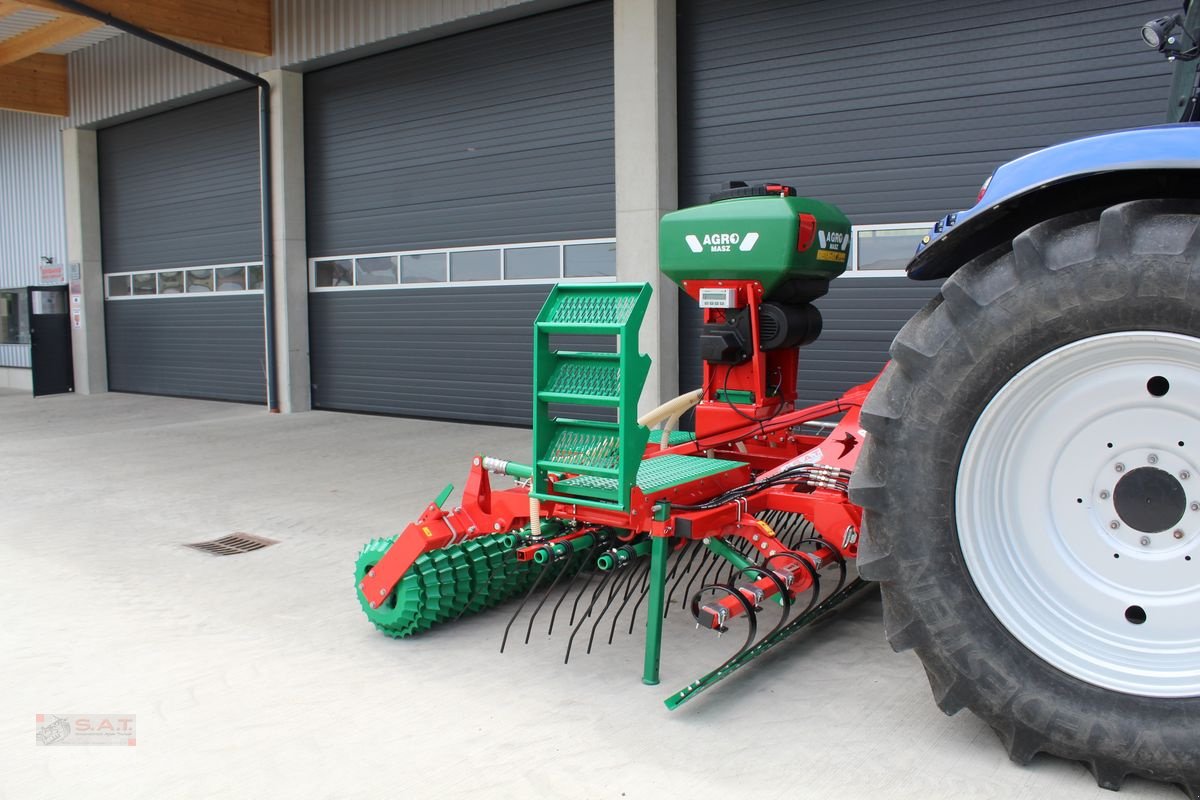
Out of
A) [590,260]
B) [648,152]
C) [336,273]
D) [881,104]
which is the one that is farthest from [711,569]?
[336,273]

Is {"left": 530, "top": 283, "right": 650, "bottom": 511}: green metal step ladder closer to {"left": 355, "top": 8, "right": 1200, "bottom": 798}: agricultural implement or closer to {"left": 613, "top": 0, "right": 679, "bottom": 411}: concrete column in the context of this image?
{"left": 355, "top": 8, "right": 1200, "bottom": 798}: agricultural implement

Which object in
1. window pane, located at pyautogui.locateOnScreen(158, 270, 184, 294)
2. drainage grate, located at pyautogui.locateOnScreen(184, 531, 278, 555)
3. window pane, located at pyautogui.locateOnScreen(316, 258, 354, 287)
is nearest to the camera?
drainage grate, located at pyautogui.locateOnScreen(184, 531, 278, 555)

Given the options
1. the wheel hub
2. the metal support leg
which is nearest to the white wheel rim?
the wheel hub

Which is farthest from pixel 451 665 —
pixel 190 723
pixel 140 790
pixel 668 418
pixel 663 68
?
pixel 663 68

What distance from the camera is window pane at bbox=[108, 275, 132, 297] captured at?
14.7 m

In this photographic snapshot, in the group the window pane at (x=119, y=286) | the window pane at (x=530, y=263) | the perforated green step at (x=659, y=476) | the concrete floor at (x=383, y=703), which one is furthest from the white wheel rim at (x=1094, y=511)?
the window pane at (x=119, y=286)

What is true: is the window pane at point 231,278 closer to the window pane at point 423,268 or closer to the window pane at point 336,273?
the window pane at point 336,273

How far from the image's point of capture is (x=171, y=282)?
546 inches

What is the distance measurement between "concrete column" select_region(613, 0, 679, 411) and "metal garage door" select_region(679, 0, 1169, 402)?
23 centimetres

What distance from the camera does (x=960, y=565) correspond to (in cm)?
246

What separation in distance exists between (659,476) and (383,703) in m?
1.22

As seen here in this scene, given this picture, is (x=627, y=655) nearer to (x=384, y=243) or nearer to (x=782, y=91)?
(x=782, y=91)

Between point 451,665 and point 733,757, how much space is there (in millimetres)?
1188

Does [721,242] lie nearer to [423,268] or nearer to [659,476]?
[659,476]
